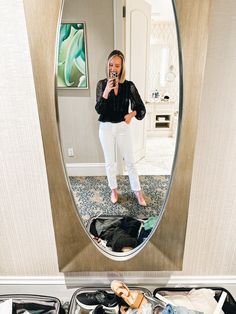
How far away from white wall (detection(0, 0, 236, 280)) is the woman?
282 mm

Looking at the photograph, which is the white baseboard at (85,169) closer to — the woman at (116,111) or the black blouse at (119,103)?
the woman at (116,111)

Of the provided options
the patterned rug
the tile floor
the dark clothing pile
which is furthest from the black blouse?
the dark clothing pile

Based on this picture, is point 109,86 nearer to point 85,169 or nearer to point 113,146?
point 113,146

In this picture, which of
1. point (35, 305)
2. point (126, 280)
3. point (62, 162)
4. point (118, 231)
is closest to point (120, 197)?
point (118, 231)

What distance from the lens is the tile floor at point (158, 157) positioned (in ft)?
3.06

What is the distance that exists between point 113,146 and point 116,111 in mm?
148

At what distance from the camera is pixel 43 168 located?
1.05 meters

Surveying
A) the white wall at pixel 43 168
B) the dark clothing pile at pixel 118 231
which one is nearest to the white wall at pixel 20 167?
the white wall at pixel 43 168

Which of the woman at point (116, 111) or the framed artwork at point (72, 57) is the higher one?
the framed artwork at point (72, 57)

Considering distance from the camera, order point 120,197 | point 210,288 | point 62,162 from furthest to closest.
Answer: point 210,288 → point 120,197 → point 62,162

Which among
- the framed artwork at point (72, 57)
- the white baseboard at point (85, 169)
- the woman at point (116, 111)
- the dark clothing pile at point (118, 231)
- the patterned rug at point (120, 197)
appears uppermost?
the framed artwork at point (72, 57)

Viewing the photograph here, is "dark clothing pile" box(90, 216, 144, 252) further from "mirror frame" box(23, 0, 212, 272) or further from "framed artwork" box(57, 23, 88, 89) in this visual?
"framed artwork" box(57, 23, 88, 89)

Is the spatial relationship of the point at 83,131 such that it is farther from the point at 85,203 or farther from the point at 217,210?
the point at 217,210

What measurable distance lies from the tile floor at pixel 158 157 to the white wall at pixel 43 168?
6.2 inches
